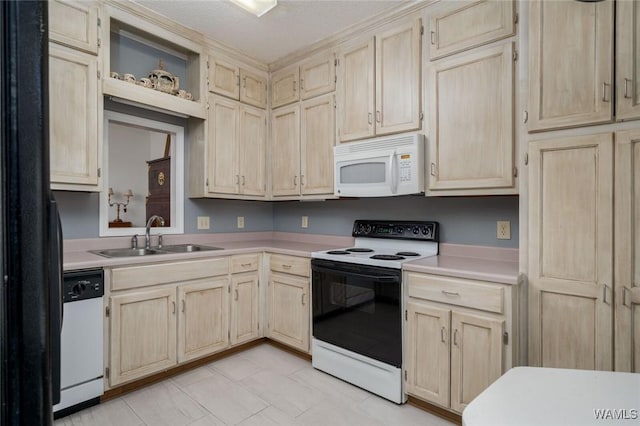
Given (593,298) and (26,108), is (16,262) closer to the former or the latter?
(26,108)

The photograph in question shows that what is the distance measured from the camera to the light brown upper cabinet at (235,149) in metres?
2.91

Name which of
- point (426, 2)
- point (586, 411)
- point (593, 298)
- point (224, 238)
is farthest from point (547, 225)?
point (224, 238)

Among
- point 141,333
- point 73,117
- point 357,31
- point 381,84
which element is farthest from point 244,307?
point 357,31

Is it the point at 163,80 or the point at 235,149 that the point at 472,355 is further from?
the point at 163,80

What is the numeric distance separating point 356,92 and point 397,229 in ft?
3.67

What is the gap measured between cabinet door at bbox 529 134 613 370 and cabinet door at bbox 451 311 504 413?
19 centimetres

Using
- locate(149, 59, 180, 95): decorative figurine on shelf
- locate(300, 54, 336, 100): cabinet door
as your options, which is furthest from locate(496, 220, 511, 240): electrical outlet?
locate(149, 59, 180, 95): decorative figurine on shelf

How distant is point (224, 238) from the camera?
3.30 m

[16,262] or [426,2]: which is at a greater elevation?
[426,2]

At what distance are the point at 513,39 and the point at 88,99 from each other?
2585 mm

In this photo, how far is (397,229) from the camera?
8.76ft

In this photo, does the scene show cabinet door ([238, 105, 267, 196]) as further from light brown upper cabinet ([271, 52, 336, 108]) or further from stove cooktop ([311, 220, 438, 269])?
stove cooktop ([311, 220, 438, 269])

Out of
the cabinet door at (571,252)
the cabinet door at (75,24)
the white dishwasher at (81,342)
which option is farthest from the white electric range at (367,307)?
the cabinet door at (75,24)

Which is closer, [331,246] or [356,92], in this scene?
[356,92]
